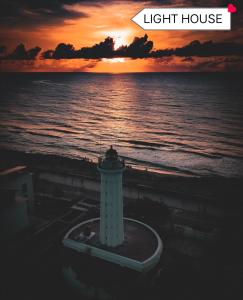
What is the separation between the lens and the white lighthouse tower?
17.2m

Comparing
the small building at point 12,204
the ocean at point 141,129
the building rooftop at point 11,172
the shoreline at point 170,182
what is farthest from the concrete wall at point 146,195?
the ocean at point 141,129

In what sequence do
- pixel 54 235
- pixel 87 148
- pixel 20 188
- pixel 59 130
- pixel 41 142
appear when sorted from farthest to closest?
pixel 59 130, pixel 41 142, pixel 87 148, pixel 20 188, pixel 54 235

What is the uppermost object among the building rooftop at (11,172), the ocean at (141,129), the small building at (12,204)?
the building rooftop at (11,172)

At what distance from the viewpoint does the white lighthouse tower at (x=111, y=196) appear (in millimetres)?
17156

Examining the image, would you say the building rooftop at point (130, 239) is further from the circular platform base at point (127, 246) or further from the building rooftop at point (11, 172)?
the building rooftop at point (11, 172)

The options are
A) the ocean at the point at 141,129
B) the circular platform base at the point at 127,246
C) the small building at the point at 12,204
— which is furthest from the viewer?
the ocean at the point at 141,129

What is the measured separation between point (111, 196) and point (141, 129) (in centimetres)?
5854

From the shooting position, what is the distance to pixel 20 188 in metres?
23.3

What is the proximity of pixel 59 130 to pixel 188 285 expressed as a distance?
6040cm

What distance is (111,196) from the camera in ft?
57.0

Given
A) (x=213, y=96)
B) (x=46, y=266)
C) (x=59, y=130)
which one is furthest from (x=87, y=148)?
(x=213, y=96)

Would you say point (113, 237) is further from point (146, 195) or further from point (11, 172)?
point (146, 195)

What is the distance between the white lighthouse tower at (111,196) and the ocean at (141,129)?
27977 mm

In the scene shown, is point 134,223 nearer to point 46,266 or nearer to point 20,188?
point 46,266
